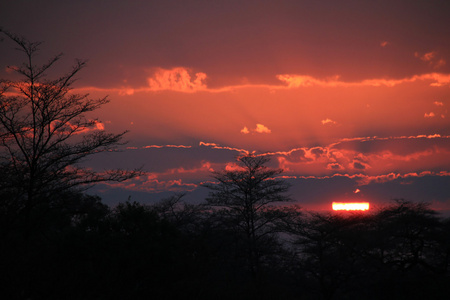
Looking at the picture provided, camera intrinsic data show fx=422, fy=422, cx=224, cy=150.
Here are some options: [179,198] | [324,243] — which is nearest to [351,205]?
[324,243]

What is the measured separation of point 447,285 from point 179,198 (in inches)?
1094

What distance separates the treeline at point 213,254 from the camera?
1502 centimetres

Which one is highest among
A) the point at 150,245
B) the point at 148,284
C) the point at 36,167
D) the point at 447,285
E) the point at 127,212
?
the point at 36,167

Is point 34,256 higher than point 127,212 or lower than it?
lower

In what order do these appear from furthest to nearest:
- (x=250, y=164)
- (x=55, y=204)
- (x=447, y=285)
Result: 1. (x=250, y=164)
2. (x=447, y=285)
3. (x=55, y=204)

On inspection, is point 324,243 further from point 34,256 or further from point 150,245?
point 34,256

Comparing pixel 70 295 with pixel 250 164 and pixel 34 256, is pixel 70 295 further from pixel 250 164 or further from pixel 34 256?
pixel 250 164

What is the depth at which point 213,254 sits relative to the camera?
2156 centimetres

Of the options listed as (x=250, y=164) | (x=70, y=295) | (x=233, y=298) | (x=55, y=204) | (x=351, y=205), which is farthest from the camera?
(x=351, y=205)

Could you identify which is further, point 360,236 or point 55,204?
point 360,236

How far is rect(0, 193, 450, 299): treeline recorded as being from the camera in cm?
1502

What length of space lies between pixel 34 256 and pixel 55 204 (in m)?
6.38

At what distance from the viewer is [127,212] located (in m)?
18.0

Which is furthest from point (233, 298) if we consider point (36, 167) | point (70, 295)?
point (36, 167)
